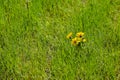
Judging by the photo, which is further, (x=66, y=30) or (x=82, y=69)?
(x=66, y=30)

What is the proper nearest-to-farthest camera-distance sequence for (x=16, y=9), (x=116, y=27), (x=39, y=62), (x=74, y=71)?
1. (x=74, y=71)
2. (x=39, y=62)
3. (x=116, y=27)
4. (x=16, y=9)

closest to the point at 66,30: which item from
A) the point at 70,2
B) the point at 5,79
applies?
the point at 70,2

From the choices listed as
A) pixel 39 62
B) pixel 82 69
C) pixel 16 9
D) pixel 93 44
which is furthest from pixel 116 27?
pixel 16 9

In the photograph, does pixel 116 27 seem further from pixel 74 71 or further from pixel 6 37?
pixel 6 37

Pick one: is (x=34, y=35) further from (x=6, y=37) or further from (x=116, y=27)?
(x=116, y=27)

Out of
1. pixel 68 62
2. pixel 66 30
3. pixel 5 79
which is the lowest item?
pixel 5 79

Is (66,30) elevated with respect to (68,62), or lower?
elevated

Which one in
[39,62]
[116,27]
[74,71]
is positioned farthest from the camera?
[116,27]

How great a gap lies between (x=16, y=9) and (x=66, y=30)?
0.51 meters

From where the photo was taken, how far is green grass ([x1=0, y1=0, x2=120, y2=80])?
218 centimetres

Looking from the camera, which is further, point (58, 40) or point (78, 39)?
point (58, 40)

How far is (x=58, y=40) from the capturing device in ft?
7.95

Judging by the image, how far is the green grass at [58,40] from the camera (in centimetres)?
218

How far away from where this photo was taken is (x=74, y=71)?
2.13 m
